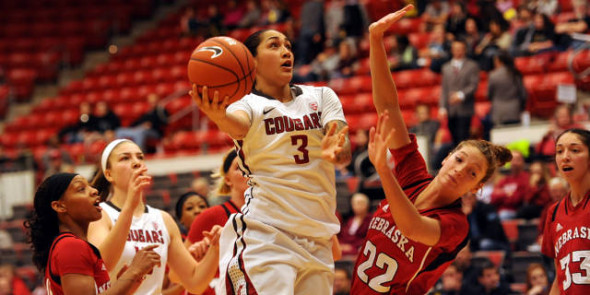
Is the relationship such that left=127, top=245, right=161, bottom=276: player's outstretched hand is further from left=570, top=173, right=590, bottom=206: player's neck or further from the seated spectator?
the seated spectator

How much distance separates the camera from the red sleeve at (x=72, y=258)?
3.96 meters

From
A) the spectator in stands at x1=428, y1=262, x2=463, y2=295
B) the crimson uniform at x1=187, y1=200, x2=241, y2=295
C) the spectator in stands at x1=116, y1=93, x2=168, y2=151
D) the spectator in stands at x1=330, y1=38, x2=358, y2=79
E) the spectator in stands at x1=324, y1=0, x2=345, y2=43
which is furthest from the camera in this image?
the spectator in stands at x1=324, y1=0, x2=345, y2=43

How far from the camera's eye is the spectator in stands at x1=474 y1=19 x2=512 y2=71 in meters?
10.7

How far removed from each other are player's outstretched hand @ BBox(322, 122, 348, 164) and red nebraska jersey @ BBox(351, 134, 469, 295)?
717 millimetres

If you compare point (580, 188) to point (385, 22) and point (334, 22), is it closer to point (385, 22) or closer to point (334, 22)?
point (385, 22)

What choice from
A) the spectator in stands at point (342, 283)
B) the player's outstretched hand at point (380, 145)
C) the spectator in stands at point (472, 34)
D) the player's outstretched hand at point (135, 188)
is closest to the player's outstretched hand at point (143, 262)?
the player's outstretched hand at point (135, 188)

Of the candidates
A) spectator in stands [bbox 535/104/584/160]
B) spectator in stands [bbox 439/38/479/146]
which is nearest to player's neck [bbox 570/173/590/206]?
spectator in stands [bbox 535/104/584/160]

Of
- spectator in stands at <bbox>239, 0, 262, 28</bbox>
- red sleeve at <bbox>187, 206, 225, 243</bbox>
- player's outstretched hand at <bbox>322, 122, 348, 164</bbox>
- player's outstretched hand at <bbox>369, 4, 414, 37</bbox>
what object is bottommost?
spectator in stands at <bbox>239, 0, 262, 28</bbox>

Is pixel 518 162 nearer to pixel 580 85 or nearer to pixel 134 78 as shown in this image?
pixel 580 85

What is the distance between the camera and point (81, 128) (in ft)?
Result: 50.1

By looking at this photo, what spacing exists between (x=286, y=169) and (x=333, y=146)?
38cm

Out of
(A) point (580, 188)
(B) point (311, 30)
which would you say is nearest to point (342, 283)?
(A) point (580, 188)

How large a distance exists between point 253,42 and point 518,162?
17.5ft

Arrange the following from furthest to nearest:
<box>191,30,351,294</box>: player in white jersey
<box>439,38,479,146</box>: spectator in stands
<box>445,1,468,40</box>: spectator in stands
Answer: <box>445,1,468,40</box>: spectator in stands → <box>439,38,479,146</box>: spectator in stands → <box>191,30,351,294</box>: player in white jersey
